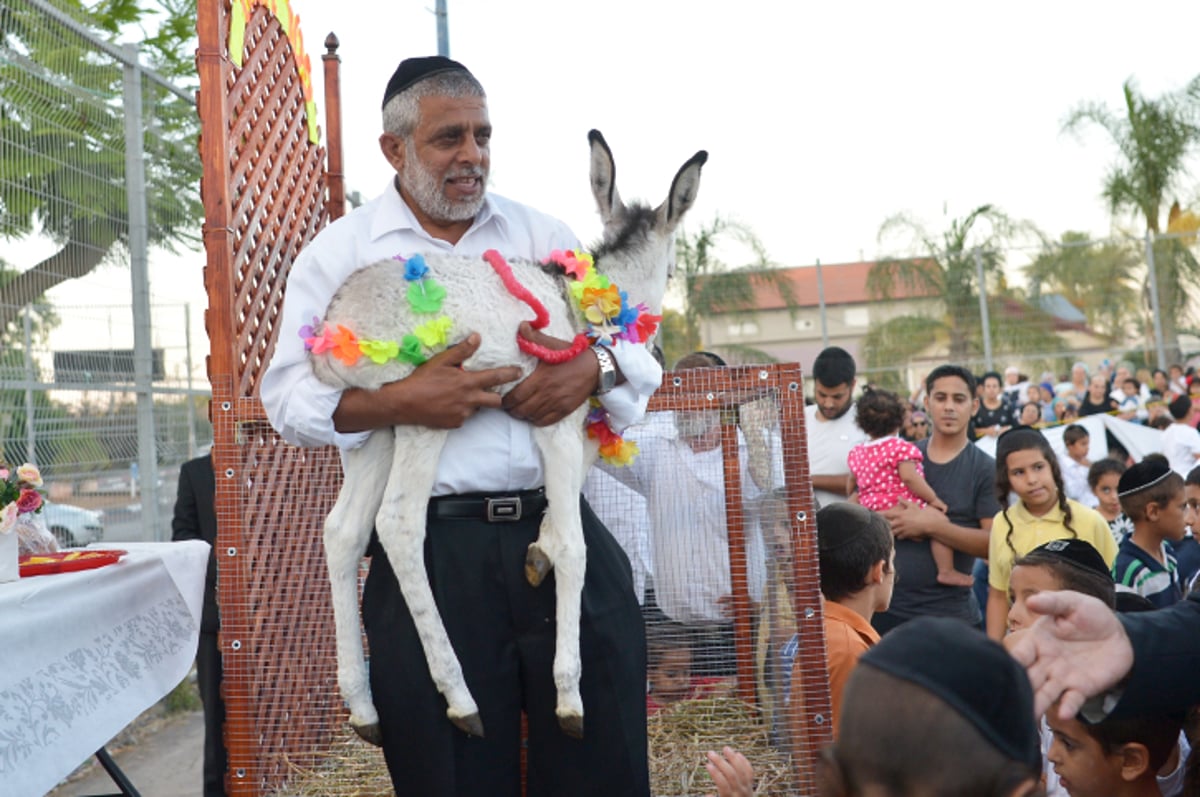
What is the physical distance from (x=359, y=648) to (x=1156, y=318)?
531 inches

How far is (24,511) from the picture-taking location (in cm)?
357

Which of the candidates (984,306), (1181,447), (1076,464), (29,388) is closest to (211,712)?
(29,388)

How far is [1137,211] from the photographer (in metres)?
23.7

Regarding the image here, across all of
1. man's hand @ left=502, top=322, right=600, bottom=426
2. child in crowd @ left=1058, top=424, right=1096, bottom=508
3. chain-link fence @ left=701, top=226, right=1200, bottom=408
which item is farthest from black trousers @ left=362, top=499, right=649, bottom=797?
chain-link fence @ left=701, top=226, right=1200, bottom=408

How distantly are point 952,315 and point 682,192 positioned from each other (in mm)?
11485

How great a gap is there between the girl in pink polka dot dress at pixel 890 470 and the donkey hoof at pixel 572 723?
9.67 ft

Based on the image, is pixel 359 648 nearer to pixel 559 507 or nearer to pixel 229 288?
pixel 559 507

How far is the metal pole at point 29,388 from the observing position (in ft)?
18.2

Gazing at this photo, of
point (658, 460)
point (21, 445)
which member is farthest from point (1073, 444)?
point (21, 445)

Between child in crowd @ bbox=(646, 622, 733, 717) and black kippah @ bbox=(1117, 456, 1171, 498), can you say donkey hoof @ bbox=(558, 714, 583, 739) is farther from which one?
black kippah @ bbox=(1117, 456, 1171, 498)

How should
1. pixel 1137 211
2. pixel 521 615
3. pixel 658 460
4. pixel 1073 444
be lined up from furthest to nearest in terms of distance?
pixel 1137 211 < pixel 1073 444 < pixel 658 460 < pixel 521 615

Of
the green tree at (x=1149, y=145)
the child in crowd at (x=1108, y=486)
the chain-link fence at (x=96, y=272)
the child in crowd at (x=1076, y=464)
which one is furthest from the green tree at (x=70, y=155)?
the green tree at (x=1149, y=145)

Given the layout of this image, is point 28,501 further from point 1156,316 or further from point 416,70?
Result: point 1156,316

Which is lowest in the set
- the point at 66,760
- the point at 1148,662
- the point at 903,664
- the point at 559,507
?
the point at 66,760
